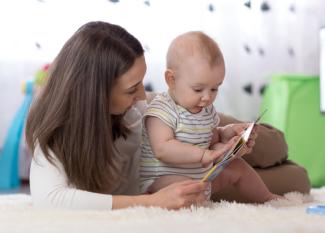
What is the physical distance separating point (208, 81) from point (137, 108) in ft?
1.01

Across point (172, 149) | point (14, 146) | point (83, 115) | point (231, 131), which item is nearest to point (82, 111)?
point (83, 115)

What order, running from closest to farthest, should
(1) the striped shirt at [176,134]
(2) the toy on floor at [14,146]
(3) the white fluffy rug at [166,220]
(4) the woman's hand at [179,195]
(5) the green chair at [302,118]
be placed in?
(3) the white fluffy rug at [166,220]
(4) the woman's hand at [179,195]
(1) the striped shirt at [176,134]
(2) the toy on floor at [14,146]
(5) the green chair at [302,118]

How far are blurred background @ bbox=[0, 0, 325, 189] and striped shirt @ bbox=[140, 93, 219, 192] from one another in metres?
1.42

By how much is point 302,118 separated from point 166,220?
2043 mm

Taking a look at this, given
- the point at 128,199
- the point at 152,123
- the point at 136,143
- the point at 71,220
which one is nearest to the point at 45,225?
the point at 71,220

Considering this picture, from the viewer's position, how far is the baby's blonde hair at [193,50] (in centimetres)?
143

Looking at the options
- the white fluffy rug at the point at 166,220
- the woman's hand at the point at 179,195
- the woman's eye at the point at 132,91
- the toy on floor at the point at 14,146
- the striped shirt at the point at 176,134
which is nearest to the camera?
the white fluffy rug at the point at 166,220

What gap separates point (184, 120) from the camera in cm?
145

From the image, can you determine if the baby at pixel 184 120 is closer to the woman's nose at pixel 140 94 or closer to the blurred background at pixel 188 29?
the woman's nose at pixel 140 94

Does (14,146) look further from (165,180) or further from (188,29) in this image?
(165,180)

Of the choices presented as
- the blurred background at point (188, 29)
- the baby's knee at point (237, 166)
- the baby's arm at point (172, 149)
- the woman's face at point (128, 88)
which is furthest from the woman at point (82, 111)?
the blurred background at point (188, 29)

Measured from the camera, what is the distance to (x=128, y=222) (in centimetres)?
108

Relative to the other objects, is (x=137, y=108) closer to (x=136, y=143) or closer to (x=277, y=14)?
(x=136, y=143)

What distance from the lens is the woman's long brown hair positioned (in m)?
1.31
